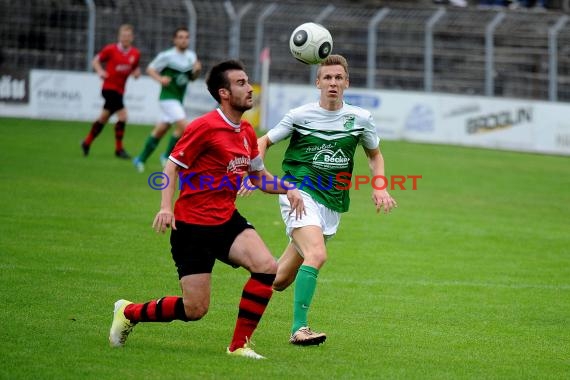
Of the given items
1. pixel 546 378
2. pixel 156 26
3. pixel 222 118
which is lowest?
pixel 546 378

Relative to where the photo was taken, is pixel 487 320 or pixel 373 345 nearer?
pixel 373 345

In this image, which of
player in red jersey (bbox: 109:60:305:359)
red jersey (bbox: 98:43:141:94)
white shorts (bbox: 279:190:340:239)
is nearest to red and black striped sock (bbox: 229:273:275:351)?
player in red jersey (bbox: 109:60:305:359)

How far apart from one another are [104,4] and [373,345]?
23.9 m

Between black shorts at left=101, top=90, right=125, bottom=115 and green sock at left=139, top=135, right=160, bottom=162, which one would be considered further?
black shorts at left=101, top=90, right=125, bottom=115

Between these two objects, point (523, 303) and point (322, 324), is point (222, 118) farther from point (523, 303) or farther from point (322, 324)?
point (523, 303)

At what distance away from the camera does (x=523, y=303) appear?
1059 centimetres

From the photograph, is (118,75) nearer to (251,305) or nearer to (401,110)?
(401,110)

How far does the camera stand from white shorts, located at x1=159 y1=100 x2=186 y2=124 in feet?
64.9

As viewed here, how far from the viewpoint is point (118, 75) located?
21.2 meters

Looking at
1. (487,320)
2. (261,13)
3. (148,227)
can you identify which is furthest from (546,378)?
(261,13)

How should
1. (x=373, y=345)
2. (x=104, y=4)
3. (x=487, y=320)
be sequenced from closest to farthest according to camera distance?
(x=373, y=345) → (x=487, y=320) → (x=104, y=4)

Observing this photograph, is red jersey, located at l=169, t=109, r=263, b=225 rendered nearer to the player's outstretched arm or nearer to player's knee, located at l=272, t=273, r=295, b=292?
the player's outstretched arm

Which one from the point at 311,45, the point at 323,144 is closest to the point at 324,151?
the point at 323,144

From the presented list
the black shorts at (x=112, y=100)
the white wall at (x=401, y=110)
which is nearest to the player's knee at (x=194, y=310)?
the black shorts at (x=112, y=100)
